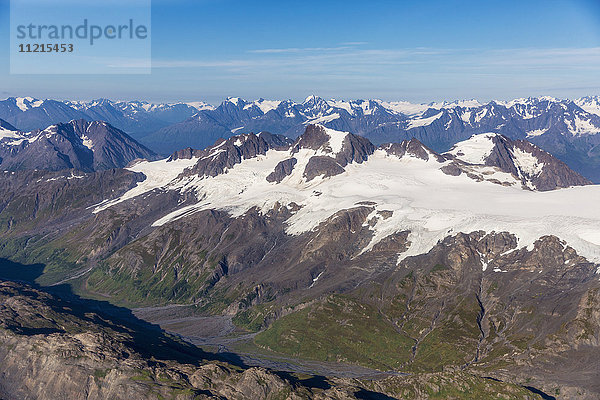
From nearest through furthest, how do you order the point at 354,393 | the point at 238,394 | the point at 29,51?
the point at 29,51 → the point at 238,394 → the point at 354,393

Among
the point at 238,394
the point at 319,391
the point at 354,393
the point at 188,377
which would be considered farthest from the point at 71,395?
the point at 354,393

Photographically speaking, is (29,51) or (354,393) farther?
(354,393)

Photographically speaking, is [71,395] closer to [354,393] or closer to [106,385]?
[106,385]

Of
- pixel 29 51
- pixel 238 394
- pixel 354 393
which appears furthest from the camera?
pixel 354 393

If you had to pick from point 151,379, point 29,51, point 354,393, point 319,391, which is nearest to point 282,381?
point 319,391

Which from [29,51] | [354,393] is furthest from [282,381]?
[29,51]

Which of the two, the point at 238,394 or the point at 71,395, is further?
the point at 71,395

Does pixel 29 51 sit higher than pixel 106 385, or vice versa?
pixel 29 51

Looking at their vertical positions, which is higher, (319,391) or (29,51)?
(29,51)
